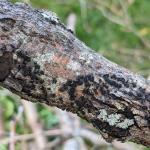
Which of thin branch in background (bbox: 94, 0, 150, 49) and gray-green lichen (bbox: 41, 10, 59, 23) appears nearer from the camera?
gray-green lichen (bbox: 41, 10, 59, 23)

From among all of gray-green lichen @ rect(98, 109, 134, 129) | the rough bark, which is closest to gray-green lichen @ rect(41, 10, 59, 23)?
the rough bark

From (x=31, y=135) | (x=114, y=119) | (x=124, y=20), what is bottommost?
(x=114, y=119)

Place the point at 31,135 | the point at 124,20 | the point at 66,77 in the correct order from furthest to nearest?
the point at 124,20 → the point at 31,135 → the point at 66,77

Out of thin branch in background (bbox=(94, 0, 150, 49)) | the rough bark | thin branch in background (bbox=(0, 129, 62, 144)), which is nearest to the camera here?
the rough bark

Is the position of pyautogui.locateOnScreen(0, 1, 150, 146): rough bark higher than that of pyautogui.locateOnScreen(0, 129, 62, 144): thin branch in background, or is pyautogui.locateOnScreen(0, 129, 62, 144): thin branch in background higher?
pyautogui.locateOnScreen(0, 129, 62, 144): thin branch in background

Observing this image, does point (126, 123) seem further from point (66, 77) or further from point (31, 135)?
point (31, 135)

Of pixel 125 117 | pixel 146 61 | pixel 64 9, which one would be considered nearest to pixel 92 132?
pixel 146 61

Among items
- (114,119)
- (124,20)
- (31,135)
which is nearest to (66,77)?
(114,119)

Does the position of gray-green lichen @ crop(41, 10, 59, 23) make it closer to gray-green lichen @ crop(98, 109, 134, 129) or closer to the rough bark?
the rough bark

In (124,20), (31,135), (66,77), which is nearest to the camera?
(66,77)
